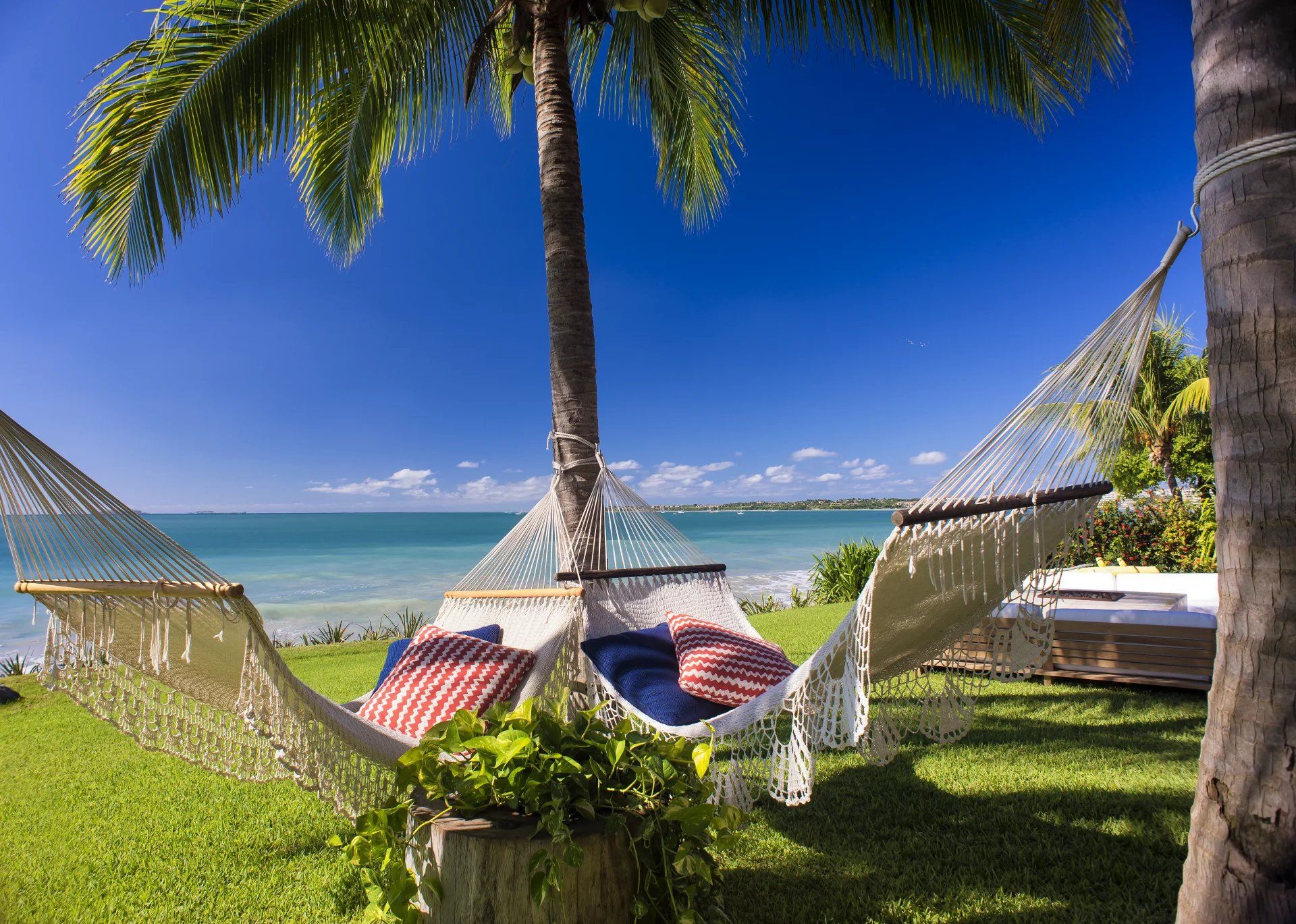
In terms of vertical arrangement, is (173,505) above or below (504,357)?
below

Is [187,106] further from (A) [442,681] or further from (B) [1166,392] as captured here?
(B) [1166,392]

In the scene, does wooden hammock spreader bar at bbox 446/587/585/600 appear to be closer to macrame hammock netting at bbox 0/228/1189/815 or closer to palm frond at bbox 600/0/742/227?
macrame hammock netting at bbox 0/228/1189/815

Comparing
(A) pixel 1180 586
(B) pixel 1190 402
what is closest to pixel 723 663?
(A) pixel 1180 586

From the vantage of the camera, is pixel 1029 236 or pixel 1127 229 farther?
pixel 1029 236

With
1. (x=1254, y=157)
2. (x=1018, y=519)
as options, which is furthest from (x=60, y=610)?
(x=1254, y=157)

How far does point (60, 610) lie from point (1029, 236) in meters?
→ 9.77

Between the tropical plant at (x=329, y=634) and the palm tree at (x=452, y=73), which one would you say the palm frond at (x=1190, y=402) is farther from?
the tropical plant at (x=329, y=634)

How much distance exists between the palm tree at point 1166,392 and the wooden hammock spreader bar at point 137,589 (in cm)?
1097

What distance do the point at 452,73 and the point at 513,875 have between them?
3.68 metres

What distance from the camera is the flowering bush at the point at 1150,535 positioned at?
6.25 m

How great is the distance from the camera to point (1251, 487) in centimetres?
83

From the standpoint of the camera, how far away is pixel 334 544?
26.1 metres

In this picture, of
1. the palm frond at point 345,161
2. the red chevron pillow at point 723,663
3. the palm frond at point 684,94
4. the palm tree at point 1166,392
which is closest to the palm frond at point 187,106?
Answer: the palm frond at point 345,161

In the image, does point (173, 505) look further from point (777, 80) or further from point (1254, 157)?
point (1254, 157)
